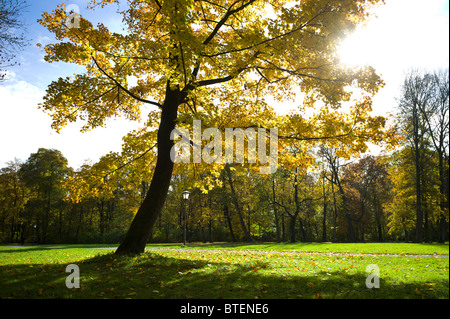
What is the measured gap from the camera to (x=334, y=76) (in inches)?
316

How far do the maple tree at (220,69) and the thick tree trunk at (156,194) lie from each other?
0.11 ft

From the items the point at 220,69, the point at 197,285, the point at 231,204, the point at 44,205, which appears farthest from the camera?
the point at 44,205

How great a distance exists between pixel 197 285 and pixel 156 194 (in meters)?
4.67

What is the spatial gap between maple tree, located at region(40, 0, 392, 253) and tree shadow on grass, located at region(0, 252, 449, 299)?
293cm

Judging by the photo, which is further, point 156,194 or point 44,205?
point 44,205

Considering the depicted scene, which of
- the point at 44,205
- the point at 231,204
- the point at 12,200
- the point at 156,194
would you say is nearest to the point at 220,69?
the point at 156,194

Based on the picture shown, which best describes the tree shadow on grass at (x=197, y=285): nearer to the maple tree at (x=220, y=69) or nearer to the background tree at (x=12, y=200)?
the maple tree at (x=220, y=69)

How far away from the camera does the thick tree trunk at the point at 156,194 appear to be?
891 cm

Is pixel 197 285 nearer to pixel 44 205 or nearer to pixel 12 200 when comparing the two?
pixel 44 205

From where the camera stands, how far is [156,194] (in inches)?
364

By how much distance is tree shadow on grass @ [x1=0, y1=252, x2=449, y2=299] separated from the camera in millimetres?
4406

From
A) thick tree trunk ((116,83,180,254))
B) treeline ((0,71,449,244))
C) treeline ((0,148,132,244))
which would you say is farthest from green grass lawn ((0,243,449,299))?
treeline ((0,148,132,244))

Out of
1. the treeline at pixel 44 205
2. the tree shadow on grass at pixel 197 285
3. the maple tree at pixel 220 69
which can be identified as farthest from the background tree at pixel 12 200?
the tree shadow on grass at pixel 197 285

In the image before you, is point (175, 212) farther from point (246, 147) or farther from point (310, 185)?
point (246, 147)
